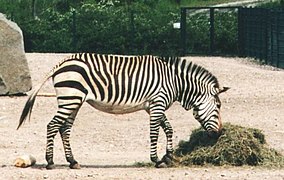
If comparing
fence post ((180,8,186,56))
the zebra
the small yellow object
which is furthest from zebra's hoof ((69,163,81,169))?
fence post ((180,8,186,56))

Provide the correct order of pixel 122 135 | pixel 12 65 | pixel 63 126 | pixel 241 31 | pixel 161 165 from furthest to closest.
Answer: pixel 241 31, pixel 12 65, pixel 122 135, pixel 63 126, pixel 161 165

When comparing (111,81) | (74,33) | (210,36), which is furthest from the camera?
(74,33)

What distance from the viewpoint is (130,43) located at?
106 feet

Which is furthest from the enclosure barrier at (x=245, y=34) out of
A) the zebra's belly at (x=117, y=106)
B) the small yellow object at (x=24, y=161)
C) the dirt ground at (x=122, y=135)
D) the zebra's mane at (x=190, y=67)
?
the small yellow object at (x=24, y=161)

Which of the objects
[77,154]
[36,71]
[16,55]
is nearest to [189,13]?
[36,71]

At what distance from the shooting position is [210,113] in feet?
41.3

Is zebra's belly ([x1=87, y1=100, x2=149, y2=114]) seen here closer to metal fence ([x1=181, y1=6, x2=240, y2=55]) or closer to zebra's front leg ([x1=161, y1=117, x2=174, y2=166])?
zebra's front leg ([x1=161, y1=117, x2=174, y2=166])

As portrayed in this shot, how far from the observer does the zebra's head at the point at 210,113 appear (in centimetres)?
1255

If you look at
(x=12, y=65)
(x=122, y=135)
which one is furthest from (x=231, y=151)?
(x=12, y=65)

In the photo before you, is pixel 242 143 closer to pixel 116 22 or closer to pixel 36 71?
pixel 36 71

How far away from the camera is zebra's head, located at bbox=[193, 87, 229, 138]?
12.6 meters

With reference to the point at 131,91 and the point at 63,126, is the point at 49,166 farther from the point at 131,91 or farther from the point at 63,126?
the point at 131,91

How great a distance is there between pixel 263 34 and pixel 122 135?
46.1ft

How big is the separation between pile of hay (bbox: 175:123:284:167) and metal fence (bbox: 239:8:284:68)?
14.5 m
